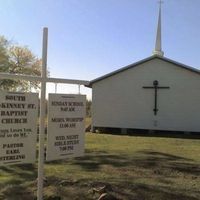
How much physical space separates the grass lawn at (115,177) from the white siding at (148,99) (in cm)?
1194

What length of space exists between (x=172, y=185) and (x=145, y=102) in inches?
841

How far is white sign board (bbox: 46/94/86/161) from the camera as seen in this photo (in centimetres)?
744

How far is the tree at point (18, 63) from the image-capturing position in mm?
36781

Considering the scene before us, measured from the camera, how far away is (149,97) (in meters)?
31.3

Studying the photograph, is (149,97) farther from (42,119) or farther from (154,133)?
Result: (42,119)

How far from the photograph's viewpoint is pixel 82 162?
15.0 m

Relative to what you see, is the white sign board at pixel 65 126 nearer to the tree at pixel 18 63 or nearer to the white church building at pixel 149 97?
the white church building at pixel 149 97

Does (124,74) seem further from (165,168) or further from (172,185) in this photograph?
(172,185)

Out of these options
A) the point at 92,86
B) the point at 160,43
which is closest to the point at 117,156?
the point at 92,86

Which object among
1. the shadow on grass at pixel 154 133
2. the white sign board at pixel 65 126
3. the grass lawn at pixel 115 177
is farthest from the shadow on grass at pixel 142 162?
the shadow on grass at pixel 154 133

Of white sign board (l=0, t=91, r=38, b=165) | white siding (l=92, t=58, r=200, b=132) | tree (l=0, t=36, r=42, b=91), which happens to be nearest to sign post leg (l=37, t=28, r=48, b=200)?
white sign board (l=0, t=91, r=38, b=165)

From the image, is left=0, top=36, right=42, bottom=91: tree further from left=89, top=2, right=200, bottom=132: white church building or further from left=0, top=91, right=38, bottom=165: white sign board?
left=0, top=91, right=38, bottom=165: white sign board

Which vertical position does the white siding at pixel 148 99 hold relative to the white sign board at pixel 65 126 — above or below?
above

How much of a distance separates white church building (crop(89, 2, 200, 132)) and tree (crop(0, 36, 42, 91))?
6508 mm
